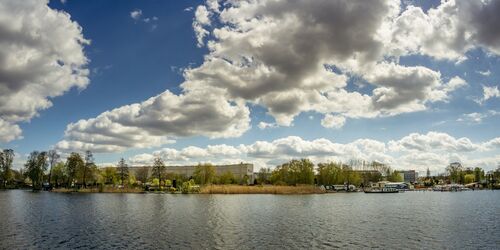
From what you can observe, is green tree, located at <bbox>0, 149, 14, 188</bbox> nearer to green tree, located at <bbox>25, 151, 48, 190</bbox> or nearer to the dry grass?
green tree, located at <bbox>25, 151, 48, 190</bbox>

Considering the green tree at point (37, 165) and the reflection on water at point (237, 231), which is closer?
the reflection on water at point (237, 231)

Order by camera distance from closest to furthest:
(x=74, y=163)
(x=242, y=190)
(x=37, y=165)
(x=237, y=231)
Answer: (x=237, y=231)
(x=242, y=190)
(x=74, y=163)
(x=37, y=165)

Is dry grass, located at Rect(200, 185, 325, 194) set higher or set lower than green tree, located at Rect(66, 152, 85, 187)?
lower

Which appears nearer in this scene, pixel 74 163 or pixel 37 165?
pixel 74 163

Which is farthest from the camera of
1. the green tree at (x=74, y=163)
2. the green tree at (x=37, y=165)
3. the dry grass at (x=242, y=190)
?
the green tree at (x=37, y=165)

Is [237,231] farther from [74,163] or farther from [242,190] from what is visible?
[74,163]

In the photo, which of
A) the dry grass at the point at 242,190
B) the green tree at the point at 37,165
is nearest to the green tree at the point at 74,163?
the green tree at the point at 37,165

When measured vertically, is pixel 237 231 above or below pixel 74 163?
below

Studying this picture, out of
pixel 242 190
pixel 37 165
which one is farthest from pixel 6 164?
pixel 242 190

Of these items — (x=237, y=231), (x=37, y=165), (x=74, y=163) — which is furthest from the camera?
(x=37, y=165)

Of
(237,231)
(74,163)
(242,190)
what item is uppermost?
(74,163)

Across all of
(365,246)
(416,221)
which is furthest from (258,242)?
(416,221)

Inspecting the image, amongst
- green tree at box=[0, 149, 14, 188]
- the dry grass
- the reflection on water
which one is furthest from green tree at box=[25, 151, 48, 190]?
the reflection on water

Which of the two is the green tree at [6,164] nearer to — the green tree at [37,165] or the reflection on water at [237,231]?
the green tree at [37,165]
